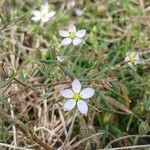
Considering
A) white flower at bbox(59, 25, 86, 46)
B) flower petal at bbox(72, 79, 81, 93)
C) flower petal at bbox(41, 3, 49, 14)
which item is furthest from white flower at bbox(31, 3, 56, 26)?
flower petal at bbox(72, 79, 81, 93)

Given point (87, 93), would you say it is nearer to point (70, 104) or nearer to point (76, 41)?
point (70, 104)

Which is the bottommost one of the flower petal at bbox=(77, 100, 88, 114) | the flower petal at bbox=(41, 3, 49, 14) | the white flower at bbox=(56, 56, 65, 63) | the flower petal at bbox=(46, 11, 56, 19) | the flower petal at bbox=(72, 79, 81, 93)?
the flower petal at bbox=(77, 100, 88, 114)

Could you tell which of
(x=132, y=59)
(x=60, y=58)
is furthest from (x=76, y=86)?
(x=132, y=59)

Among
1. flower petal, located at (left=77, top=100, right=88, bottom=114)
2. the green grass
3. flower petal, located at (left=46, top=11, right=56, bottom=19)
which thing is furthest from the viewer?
flower petal, located at (left=46, top=11, right=56, bottom=19)

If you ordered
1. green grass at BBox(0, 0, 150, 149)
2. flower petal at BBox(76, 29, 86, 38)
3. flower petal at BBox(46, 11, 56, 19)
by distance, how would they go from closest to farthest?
green grass at BBox(0, 0, 150, 149) < flower petal at BBox(76, 29, 86, 38) < flower petal at BBox(46, 11, 56, 19)

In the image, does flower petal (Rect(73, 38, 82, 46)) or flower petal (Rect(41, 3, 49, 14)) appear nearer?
flower petal (Rect(73, 38, 82, 46))

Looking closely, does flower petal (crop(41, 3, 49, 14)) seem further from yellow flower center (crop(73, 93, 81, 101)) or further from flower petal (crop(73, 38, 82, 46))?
yellow flower center (crop(73, 93, 81, 101))

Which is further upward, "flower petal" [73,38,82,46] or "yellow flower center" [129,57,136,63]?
"flower petal" [73,38,82,46]
